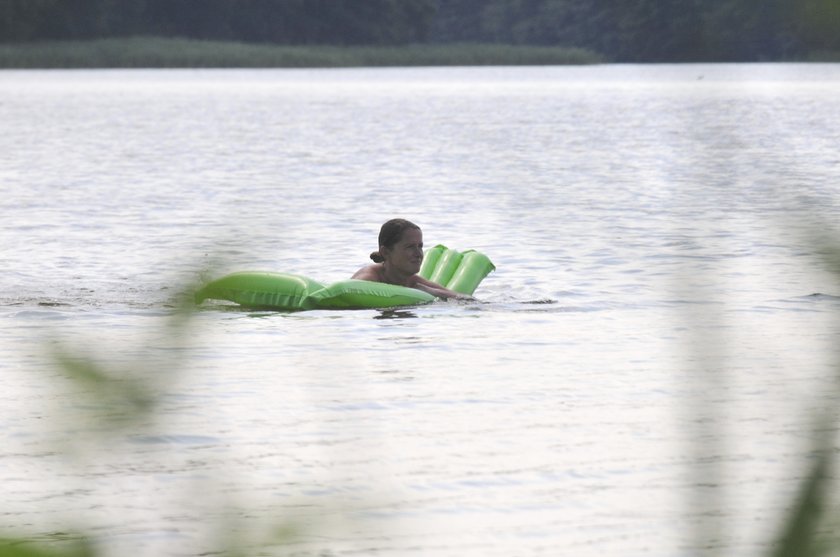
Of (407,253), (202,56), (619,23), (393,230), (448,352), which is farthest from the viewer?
(202,56)

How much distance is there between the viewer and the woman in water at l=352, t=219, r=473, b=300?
31.9 ft

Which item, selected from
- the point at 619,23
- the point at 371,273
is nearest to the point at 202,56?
the point at 371,273

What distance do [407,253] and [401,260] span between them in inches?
4.6

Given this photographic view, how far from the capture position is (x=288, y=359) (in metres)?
8.34

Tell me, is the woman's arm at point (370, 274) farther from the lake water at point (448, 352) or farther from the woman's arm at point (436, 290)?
the lake water at point (448, 352)

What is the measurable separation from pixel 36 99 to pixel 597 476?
57729 millimetres

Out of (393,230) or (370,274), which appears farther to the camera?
(370,274)

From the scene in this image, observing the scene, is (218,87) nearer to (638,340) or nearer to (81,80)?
(81,80)

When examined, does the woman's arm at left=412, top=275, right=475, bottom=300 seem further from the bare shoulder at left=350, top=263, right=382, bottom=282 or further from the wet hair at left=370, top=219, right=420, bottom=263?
the wet hair at left=370, top=219, right=420, bottom=263

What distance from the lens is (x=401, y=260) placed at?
33.1 ft

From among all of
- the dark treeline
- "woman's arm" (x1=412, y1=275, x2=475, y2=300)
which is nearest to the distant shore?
"woman's arm" (x1=412, y1=275, x2=475, y2=300)

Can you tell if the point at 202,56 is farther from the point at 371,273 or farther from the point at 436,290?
the point at 371,273

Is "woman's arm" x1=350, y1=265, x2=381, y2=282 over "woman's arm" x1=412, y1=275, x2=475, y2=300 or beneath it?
over

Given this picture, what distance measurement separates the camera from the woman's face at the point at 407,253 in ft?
32.1
